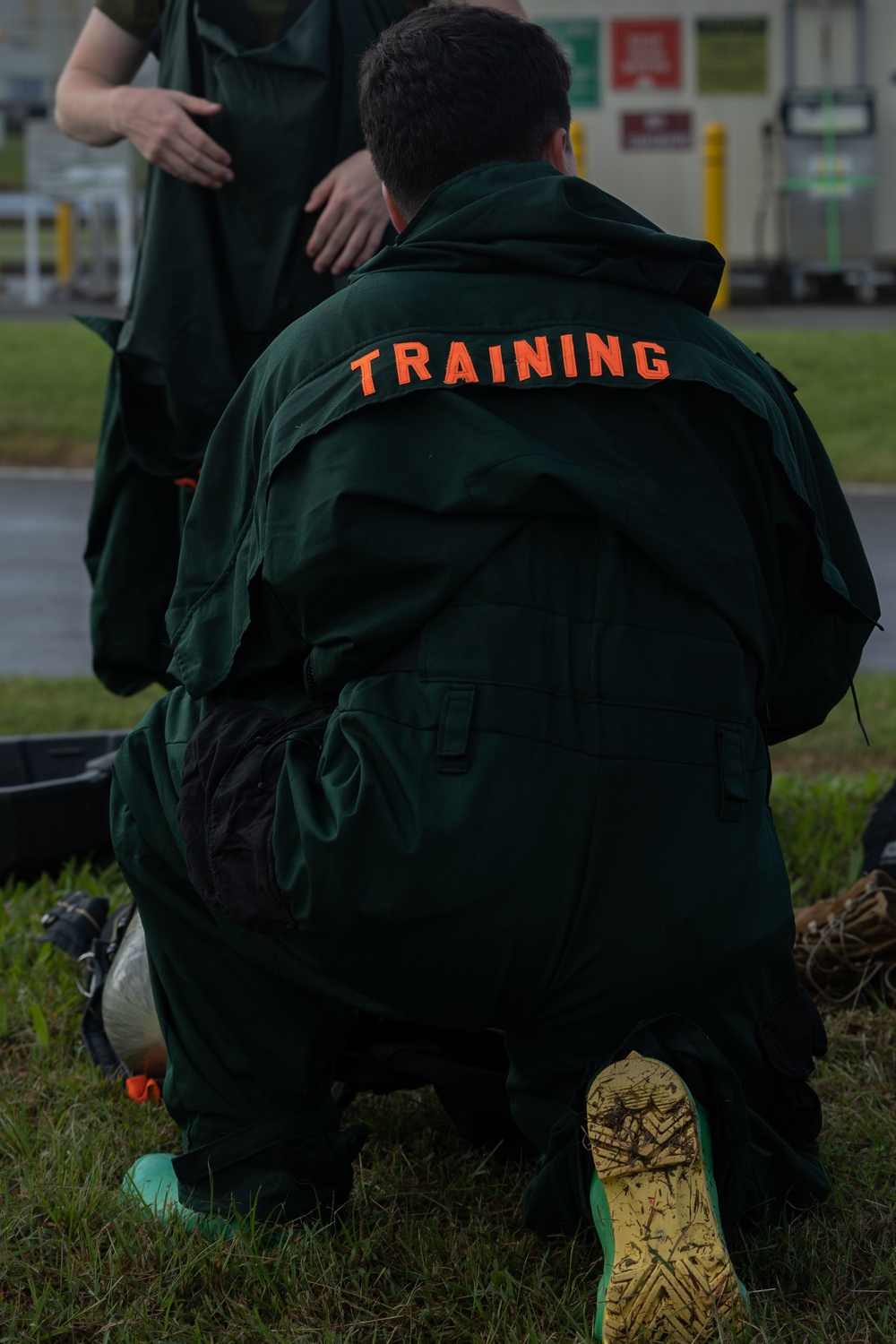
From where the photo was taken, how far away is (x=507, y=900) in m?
1.88

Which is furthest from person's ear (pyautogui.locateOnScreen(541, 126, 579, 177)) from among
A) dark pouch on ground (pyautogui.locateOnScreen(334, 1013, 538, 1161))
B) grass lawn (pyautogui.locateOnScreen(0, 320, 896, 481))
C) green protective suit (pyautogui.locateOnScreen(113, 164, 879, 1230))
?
grass lawn (pyautogui.locateOnScreen(0, 320, 896, 481))

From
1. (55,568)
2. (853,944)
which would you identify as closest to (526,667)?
(853,944)

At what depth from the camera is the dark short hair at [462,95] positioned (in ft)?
6.82

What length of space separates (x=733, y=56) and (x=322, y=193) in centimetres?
1572

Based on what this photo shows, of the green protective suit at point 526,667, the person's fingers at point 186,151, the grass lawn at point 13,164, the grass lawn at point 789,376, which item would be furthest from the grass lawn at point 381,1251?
the grass lawn at point 13,164

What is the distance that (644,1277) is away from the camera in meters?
1.79

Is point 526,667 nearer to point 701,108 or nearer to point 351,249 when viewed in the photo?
point 351,249

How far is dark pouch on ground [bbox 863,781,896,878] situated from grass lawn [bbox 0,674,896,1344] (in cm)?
39

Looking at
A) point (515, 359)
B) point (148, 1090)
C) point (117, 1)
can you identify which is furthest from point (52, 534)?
point (515, 359)

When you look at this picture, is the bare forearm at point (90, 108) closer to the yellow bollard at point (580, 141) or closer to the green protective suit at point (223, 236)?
the green protective suit at point (223, 236)

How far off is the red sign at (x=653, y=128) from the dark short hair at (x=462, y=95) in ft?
51.9

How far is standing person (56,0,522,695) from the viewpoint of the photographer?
2.94m

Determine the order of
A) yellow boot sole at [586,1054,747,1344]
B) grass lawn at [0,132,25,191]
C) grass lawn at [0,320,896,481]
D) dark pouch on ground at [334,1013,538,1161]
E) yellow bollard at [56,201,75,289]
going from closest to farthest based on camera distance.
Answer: yellow boot sole at [586,1054,747,1344], dark pouch on ground at [334,1013,538,1161], grass lawn at [0,320,896,481], yellow bollard at [56,201,75,289], grass lawn at [0,132,25,191]

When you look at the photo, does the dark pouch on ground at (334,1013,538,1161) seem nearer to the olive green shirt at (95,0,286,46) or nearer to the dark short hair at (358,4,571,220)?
the dark short hair at (358,4,571,220)
